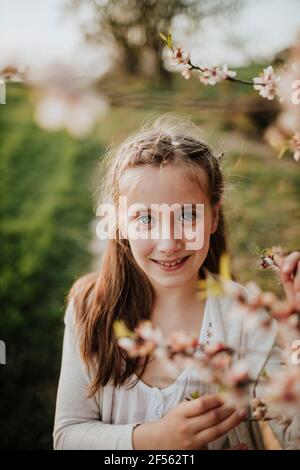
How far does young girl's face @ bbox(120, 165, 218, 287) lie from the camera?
1080 mm

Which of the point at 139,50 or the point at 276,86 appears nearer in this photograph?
the point at 276,86

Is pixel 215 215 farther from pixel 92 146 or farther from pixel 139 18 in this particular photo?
pixel 92 146

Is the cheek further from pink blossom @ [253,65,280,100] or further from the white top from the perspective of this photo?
pink blossom @ [253,65,280,100]

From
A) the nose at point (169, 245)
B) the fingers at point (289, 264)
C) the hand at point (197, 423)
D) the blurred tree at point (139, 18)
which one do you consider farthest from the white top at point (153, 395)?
the blurred tree at point (139, 18)

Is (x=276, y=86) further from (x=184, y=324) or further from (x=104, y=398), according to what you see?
(x=104, y=398)

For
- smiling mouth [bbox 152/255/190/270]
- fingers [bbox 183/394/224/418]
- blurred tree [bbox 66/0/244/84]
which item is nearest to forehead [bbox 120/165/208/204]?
smiling mouth [bbox 152/255/190/270]

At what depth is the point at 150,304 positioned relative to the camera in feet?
4.26

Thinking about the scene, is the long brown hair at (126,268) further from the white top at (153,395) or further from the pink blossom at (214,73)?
the pink blossom at (214,73)

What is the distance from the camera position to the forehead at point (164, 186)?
42.5 inches

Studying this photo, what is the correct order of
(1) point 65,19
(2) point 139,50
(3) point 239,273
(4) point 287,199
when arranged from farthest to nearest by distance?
(2) point 139,50 → (4) point 287,199 → (1) point 65,19 → (3) point 239,273

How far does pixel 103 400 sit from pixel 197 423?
319 millimetres
